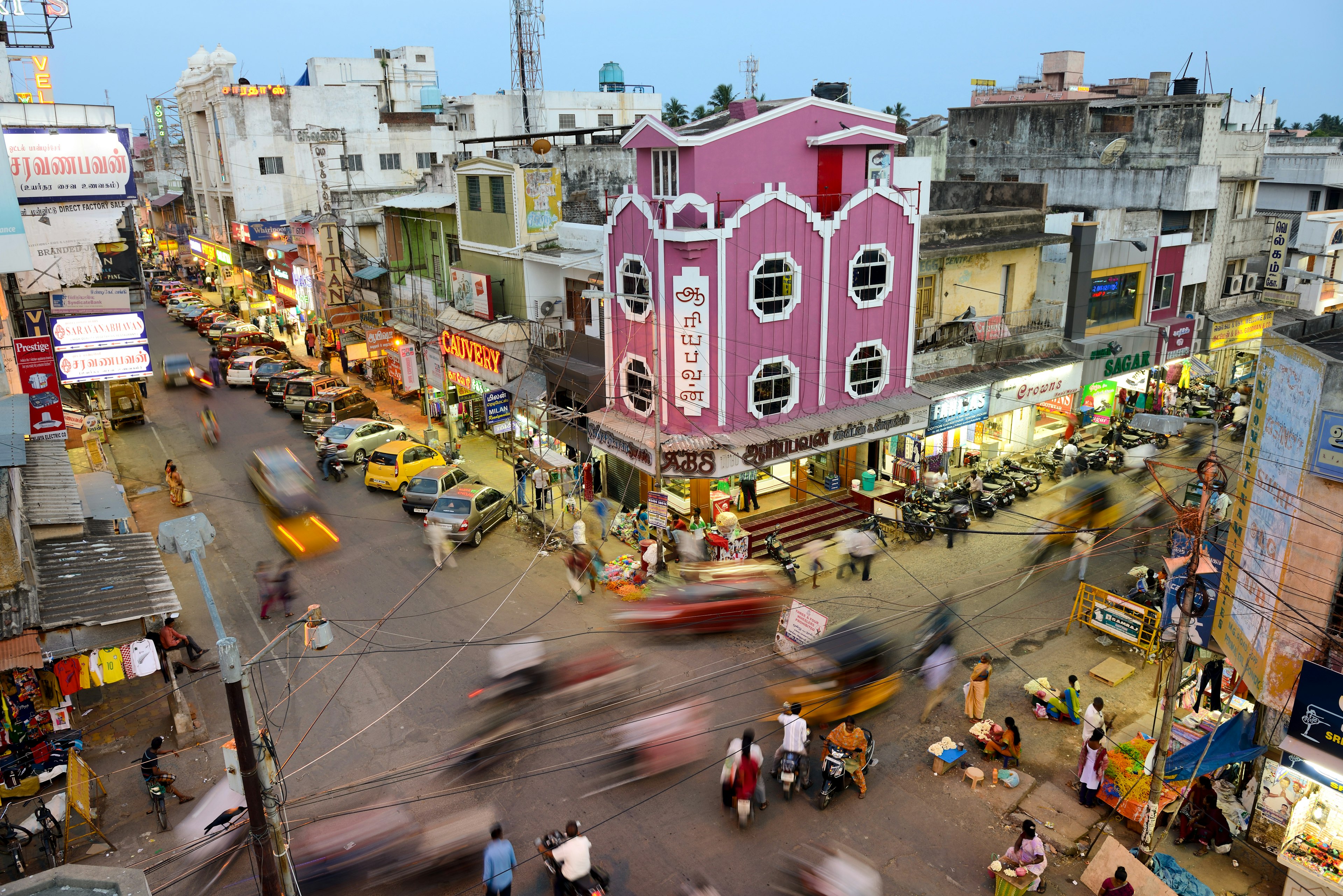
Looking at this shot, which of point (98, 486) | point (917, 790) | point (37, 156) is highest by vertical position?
point (37, 156)

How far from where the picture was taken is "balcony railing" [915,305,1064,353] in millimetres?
27438

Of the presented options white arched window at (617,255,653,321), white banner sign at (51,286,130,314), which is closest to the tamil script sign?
white banner sign at (51,286,130,314)

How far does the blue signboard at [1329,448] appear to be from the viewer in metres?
11.6

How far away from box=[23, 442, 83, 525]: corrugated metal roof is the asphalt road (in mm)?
3992

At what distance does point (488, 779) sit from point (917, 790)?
24.2ft

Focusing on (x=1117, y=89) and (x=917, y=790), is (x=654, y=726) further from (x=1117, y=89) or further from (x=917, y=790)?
(x=1117, y=89)

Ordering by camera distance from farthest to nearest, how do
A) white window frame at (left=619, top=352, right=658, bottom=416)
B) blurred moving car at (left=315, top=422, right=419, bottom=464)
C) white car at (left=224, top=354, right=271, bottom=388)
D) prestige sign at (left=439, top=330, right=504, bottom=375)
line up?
white car at (left=224, top=354, right=271, bottom=388) < blurred moving car at (left=315, top=422, right=419, bottom=464) < prestige sign at (left=439, top=330, right=504, bottom=375) < white window frame at (left=619, top=352, right=658, bottom=416)

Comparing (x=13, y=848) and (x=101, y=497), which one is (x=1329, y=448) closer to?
(x=13, y=848)

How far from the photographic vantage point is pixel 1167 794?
13570mm

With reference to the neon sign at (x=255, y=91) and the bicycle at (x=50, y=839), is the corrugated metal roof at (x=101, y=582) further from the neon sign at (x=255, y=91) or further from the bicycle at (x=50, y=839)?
the neon sign at (x=255, y=91)

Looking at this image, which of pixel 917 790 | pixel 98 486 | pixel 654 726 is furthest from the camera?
pixel 98 486

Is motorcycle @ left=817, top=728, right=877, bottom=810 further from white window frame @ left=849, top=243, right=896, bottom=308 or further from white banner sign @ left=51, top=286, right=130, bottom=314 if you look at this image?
white banner sign @ left=51, top=286, right=130, bottom=314

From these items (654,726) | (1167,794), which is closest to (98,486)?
(654,726)

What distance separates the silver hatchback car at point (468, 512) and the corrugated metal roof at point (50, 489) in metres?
8.23
